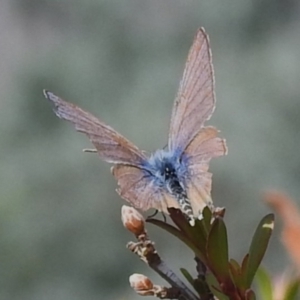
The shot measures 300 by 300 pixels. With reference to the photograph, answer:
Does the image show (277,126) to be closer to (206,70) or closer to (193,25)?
(193,25)

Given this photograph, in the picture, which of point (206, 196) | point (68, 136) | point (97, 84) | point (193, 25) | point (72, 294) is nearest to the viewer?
point (206, 196)

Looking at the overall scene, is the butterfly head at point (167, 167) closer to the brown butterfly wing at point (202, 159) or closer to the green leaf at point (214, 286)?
the brown butterfly wing at point (202, 159)

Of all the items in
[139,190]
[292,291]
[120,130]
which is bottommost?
[292,291]

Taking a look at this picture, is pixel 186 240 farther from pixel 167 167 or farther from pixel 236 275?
pixel 167 167

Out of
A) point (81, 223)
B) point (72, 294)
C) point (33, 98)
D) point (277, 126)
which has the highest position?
point (33, 98)

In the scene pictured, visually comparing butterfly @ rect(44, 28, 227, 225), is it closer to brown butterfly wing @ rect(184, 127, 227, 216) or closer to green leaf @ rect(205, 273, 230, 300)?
brown butterfly wing @ rect(184, 127, 227, 216)

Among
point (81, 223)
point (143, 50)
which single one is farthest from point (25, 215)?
point (143, 50)

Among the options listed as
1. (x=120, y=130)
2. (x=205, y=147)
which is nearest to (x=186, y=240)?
(x=205, y=147)
